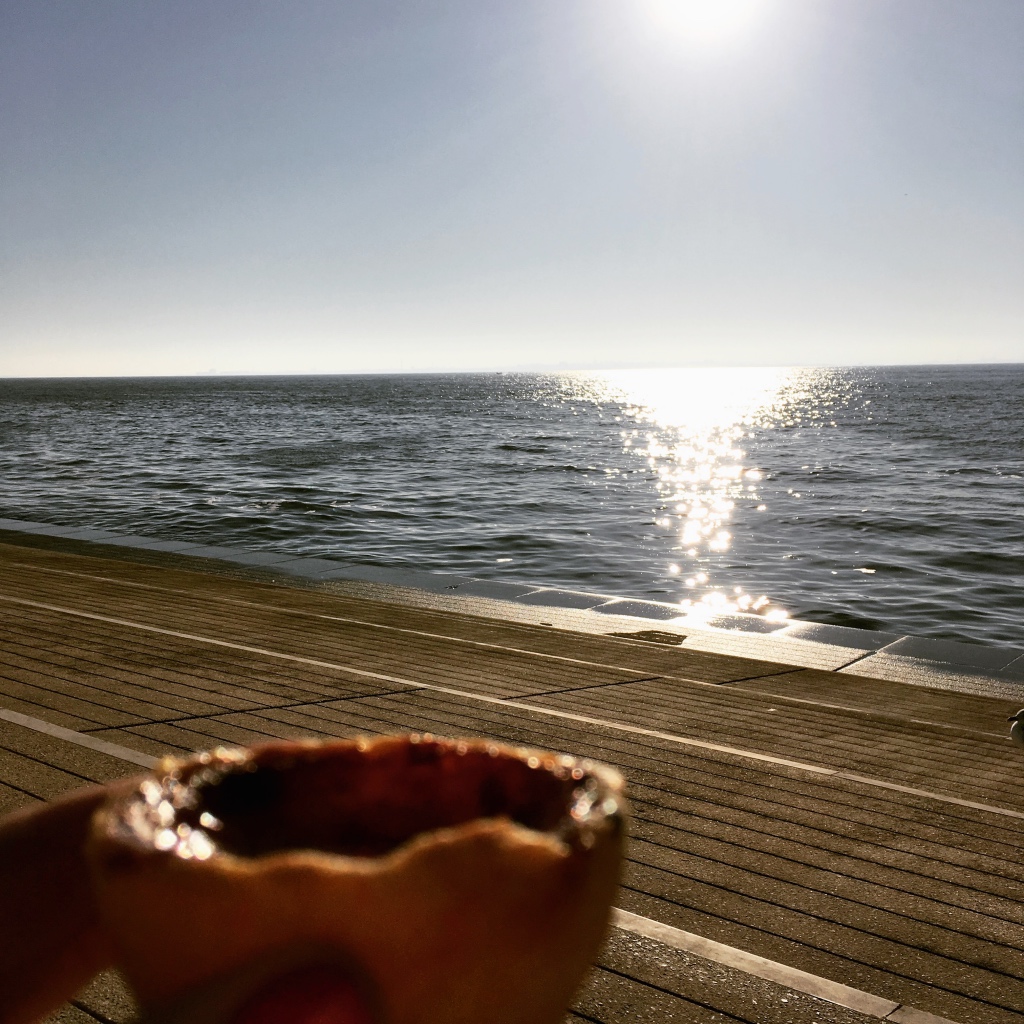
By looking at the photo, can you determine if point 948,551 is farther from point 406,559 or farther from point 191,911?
point 191,911

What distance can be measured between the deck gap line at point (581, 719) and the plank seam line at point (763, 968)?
6.52 ft

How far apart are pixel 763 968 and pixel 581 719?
269 centimetres

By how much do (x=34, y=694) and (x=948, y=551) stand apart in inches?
676

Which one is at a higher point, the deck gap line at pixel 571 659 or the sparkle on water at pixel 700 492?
the deck gap line at pixel 571 659

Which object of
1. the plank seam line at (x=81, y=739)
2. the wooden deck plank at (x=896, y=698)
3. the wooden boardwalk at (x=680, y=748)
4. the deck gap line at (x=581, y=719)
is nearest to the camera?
the wooden boardwalk at (x=680, y=748)

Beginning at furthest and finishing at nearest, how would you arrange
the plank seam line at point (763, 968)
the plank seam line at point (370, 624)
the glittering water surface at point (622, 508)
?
the glittering water surface at point (622, 508) → the plank seam line at point (370, 624) → the plank seam line at point (763, 968)

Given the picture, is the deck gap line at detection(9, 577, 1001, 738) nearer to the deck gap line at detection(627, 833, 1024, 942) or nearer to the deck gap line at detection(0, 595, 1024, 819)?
the deck gap line at detection(0, 595, 1024, 819)

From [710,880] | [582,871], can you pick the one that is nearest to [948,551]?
[710,880]

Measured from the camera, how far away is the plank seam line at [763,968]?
258cm

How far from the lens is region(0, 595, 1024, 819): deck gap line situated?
4.50 meters

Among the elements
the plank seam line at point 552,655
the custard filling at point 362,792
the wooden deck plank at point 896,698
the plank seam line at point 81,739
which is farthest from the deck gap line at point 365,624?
the custard filling at point 362,792

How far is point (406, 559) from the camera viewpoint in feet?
56.7

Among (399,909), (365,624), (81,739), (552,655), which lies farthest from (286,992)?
(365,624)

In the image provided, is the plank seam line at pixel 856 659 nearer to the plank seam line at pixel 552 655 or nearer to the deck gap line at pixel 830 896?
the plank seam line at pixel 552 655
